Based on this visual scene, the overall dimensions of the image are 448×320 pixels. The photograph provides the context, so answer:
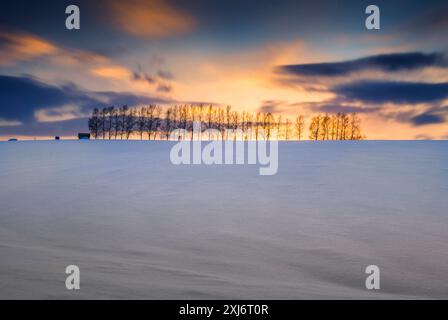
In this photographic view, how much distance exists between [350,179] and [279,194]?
4970 millimetres

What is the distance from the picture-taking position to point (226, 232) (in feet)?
31.4

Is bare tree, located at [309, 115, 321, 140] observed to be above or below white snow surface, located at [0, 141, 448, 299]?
above

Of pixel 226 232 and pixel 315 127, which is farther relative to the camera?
pixel 315 127

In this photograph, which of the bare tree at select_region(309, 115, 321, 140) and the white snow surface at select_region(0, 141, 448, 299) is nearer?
the white snow surface at select_region(0, 141, 448, 299)

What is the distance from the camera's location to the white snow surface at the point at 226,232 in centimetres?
548

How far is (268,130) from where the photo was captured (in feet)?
213

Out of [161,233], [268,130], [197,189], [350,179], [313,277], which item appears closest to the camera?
[313,277]

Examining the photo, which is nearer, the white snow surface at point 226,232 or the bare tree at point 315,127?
the white snow surface at point 226,232

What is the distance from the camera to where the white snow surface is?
18.0 feet

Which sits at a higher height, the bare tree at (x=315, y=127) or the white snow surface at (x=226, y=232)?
the bare tree at (x=315, y=127)

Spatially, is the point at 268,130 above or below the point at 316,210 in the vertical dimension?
above

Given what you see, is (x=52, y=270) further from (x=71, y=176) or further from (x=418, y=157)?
(x=418, y=157)

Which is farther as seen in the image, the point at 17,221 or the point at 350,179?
the point at 350,179
